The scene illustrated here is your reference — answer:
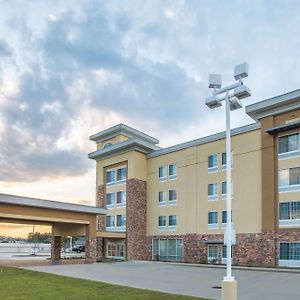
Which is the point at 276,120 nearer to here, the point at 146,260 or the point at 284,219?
the point at 284,219

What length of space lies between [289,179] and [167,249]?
1550cm

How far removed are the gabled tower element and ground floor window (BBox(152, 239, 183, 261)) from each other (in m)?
1.16

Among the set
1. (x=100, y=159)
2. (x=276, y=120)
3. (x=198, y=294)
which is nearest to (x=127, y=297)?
(x=198, y=294)

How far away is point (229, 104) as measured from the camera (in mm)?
13656

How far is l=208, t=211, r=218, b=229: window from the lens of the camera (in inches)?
1572

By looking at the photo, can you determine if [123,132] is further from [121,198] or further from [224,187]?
[224,187]

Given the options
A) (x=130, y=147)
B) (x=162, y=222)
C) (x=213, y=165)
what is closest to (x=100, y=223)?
(x=162, y=222)

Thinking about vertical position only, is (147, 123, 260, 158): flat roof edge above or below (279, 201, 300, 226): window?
above

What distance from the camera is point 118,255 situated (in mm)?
47406

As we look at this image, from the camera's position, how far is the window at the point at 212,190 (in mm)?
40375

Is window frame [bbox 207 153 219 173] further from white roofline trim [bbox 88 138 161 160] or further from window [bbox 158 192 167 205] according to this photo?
white roofline trim [bbox 88 138 161 160]

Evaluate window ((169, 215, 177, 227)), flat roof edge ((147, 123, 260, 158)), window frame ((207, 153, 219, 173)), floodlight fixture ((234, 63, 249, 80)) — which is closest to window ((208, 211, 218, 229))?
window frame ((207, 153, 219, 173))

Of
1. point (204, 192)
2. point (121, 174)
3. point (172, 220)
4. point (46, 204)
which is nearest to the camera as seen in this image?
point (46, 204)

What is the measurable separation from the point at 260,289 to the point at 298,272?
1145 cm
